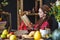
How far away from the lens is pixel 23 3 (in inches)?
245

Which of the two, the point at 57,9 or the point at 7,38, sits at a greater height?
the point at 57,9

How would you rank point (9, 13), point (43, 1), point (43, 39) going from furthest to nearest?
point (9, 13) < point (43, 1) < point (43, 39)

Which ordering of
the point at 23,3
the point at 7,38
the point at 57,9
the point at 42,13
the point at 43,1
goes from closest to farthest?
the point at 57,9 → the point at 7,38 → the point at 42,13 → the point at 43,1 → the point at 23,3

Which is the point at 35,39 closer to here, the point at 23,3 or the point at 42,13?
the point at 42,13

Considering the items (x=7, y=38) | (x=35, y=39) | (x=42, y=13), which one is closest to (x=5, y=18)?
(x=42, y=13)

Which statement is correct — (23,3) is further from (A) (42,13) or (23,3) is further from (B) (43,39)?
(B) (43,39)

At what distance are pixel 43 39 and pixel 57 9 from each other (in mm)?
399

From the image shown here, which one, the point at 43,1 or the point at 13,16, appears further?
the point at 13,16

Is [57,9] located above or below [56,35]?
above

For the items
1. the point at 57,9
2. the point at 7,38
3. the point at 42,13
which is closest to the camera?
the point at 57,9

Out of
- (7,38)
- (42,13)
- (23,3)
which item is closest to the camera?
(7,38)

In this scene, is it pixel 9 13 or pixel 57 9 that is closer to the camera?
pixel 57 9

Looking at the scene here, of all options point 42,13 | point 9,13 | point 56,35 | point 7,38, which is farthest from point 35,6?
point 56,35

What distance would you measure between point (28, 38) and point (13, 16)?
4.26 meters
